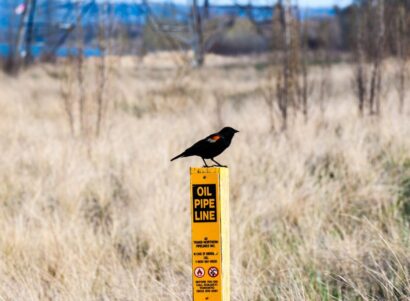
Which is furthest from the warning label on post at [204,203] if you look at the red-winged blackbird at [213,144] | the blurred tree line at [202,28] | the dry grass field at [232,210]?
the blurred tree line at [202,28]

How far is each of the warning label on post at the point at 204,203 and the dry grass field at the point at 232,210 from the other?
0.65m

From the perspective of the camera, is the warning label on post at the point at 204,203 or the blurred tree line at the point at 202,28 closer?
the warning label on post at the point at 204,203

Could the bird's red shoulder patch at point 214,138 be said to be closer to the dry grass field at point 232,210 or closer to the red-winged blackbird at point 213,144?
the red-winged blackbird at point 213,144

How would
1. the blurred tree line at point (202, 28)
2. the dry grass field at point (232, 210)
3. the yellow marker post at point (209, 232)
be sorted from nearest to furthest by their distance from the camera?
1. the yellow marker post at point (209, 232)
2. the dry grass field at point (232, 210)
3. the blurred tree line at point (202, 28)

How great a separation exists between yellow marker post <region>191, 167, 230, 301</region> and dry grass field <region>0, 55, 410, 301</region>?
54 cm

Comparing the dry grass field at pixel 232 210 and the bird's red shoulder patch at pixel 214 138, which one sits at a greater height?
the bird's red shoulder patch at pixel 214 138

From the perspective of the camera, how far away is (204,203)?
2250 millimetres

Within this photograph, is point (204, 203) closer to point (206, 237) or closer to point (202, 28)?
point (206, 237)

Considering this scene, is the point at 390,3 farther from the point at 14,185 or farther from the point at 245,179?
the point at 14,185

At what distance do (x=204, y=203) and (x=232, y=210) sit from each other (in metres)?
2.36

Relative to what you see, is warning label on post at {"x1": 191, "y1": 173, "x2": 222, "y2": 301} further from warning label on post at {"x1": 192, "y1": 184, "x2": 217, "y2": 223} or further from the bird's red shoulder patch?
the bird's red shoulder patch

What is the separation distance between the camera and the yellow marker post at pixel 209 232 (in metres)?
2.23

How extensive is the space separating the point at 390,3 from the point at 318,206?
5.43 metres

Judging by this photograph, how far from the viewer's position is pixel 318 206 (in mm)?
4680
